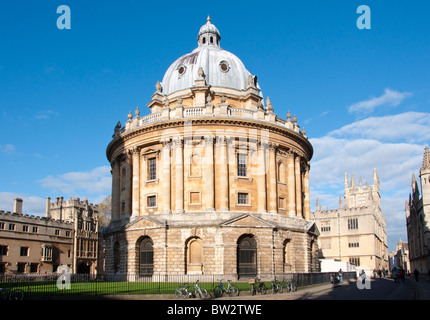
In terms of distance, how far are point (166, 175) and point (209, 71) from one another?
15448 millimetres

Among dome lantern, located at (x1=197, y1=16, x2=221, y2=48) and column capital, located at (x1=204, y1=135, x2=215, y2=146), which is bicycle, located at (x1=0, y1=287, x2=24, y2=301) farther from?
dome lantern, located at (x1=197, y1=16, x2=221, y2=48)

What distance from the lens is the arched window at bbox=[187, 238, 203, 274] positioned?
1503 inches

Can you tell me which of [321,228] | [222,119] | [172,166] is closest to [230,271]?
[172,166]

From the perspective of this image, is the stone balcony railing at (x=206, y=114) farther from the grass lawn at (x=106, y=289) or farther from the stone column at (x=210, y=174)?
the grass lawn at (x=106, y=289)

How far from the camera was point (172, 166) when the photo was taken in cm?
4144

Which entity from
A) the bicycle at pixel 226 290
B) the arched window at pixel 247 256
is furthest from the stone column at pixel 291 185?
the bicycle at pixel 226 290

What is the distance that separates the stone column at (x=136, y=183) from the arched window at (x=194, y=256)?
6.96m

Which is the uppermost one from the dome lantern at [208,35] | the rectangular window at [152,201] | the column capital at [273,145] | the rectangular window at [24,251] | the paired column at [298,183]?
the dome lantern at [208,35]

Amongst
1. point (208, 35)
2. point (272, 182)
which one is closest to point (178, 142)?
point (272, 182)

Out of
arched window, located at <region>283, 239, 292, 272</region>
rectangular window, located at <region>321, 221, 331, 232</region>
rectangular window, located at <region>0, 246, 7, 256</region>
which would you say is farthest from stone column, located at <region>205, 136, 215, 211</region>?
rectangular window, located at <region>321, 221, 331, 232</region>

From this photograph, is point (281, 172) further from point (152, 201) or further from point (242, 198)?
point (152, 201)

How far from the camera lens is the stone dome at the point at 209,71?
5019cm

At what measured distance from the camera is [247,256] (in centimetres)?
3866
